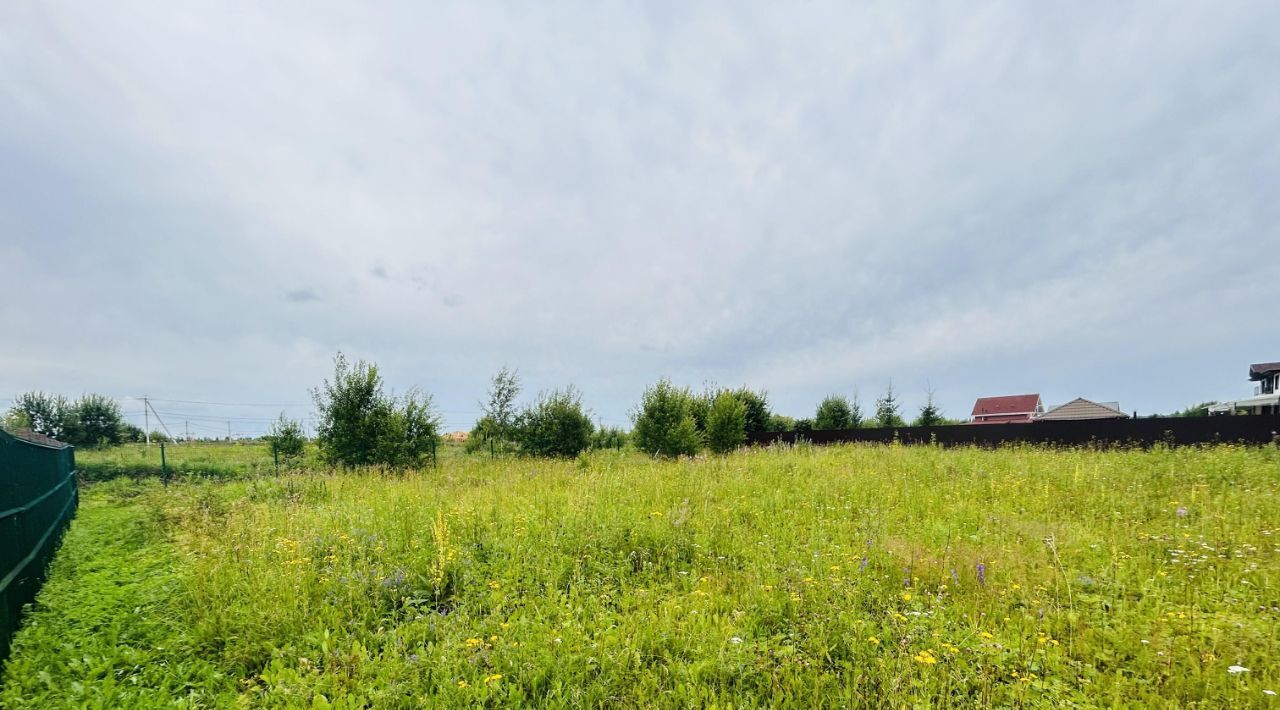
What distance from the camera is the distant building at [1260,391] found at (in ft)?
96.7

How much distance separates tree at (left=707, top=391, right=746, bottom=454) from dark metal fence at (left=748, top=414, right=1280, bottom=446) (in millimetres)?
5914

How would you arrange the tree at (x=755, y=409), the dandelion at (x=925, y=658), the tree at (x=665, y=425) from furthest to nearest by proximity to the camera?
1. the tree at (x=755, y=409)
2. the tree at (x=665, y=425)
3. the dandelion at (x=925, y=658)

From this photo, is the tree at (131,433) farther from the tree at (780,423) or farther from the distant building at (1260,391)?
the distant building at (1260,391)

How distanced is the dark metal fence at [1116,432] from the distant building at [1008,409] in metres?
36.2

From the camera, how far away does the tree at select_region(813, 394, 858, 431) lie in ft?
94.8

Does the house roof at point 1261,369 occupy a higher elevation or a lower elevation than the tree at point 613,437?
higher

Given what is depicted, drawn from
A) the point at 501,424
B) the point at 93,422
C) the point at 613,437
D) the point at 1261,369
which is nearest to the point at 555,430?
the point at 501,424

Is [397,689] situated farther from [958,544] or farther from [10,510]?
[958,544]

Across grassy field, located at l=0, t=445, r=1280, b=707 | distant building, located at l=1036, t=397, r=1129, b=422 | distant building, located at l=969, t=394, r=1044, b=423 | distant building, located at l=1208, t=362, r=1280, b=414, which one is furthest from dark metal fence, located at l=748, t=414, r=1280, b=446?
distant building, located at l=969, t=394, r=1044, b=423

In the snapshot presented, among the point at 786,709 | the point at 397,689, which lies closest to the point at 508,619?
the point at 397,689

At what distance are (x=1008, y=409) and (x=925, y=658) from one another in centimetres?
5833

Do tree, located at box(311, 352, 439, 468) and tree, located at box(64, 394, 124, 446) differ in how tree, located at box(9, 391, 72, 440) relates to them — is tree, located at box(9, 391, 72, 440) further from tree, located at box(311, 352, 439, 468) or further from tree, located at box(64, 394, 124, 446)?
tree, located at box(311, 352, 439, 468)

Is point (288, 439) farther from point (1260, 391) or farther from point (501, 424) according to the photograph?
point (1260, 391)

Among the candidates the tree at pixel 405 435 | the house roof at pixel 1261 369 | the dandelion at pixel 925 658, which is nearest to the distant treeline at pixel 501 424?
the tree at pixel 405 435
